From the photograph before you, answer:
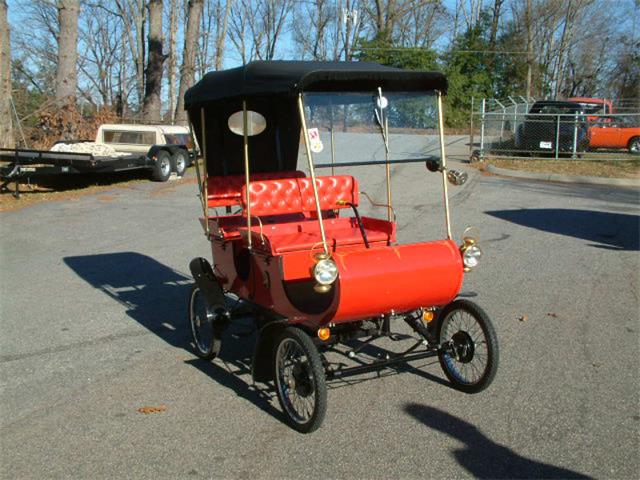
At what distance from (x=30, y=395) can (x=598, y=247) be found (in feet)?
26.6

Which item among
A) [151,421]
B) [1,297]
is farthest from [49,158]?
[151,421]

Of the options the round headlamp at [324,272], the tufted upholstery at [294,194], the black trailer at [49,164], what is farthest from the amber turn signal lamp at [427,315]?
the black trailer at [49,164]

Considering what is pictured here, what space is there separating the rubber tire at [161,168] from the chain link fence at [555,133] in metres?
9.00

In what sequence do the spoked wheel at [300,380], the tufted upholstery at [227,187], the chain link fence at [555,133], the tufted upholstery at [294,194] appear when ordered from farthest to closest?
the chain link fence at [555,133]
the tufted upholstery at [227,187]
the tufted upholstery at [294,194]
the spoked wheel at [300,380]

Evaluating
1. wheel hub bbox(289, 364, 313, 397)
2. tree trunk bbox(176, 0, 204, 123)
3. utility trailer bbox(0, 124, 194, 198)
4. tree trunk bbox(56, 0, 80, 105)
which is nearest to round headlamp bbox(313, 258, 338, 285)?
wheel hub bbox(289, 364, 313, 397)

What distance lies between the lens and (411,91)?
5.32 meters

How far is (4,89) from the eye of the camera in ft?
64.3

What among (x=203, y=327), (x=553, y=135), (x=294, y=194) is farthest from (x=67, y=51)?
(x=203, y=327)

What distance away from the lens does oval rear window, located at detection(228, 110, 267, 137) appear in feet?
22.6

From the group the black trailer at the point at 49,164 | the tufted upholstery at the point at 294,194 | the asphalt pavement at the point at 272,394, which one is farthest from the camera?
the black trailer at the point at 49,164

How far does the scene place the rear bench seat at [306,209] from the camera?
589cm

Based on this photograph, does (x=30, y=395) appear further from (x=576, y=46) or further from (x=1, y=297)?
(x=576, y=46)

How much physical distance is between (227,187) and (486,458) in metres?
3.76

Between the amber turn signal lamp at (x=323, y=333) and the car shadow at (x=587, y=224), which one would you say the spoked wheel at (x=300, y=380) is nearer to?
the amber turn signal lamp at (x=323, y=333)
